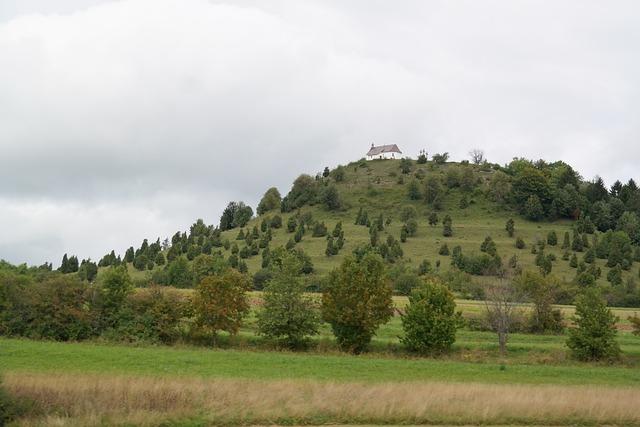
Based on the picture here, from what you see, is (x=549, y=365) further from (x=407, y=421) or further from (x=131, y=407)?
(x=131, y=407)

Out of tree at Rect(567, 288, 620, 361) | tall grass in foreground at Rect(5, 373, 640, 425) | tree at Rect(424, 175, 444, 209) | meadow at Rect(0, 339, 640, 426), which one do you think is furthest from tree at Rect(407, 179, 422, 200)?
tall grass in foreground at Rect(5, 373, 640, 425)

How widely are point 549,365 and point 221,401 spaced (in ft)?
86.2

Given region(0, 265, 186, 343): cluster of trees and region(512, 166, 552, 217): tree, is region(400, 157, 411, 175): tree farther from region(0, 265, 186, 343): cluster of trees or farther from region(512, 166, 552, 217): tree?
region(0, 265, 186, 343): cluster of trees

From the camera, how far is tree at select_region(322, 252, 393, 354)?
44688mm

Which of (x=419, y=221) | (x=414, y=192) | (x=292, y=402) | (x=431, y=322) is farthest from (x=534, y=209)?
(x=292, y=402)

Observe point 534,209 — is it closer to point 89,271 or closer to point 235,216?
point 235,216

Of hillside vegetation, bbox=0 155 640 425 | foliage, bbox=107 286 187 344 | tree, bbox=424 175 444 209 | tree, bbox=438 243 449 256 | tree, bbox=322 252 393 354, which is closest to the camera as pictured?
hillside vegetation, bbox=0 155 640 425

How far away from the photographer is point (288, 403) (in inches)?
812

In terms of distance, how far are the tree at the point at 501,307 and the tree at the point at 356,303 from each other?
7.94 meters

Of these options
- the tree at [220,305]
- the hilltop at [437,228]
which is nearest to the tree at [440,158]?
the hilltop at [437,228]

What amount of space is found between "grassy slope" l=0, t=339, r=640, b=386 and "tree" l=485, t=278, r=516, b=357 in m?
6.36

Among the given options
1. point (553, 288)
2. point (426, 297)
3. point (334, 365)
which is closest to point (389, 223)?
point (553, 288)

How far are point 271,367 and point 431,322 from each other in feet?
47.4

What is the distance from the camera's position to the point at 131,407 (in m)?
19.4
